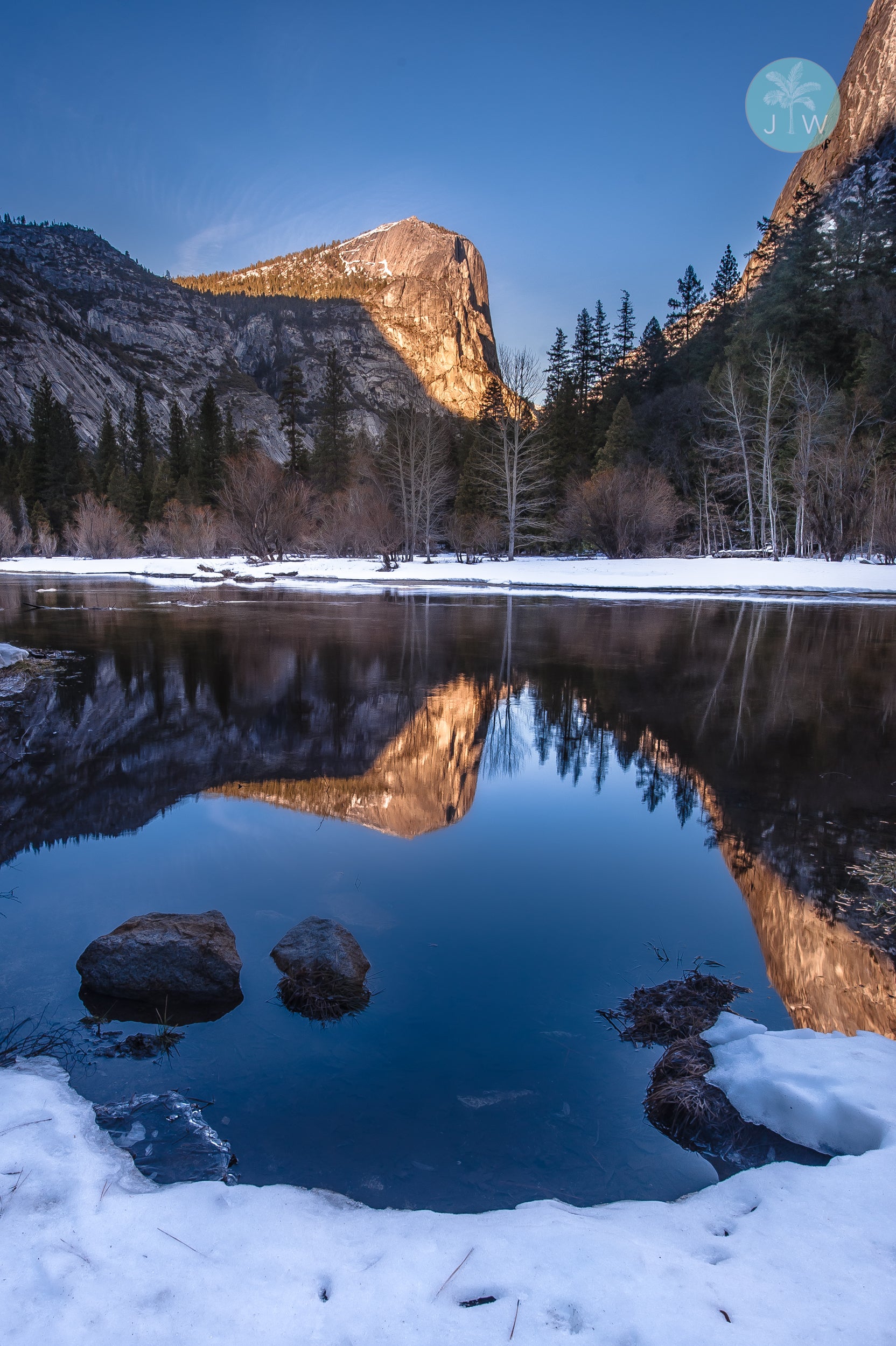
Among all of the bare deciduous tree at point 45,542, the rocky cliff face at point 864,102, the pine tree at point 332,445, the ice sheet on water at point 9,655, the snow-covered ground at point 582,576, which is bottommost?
the ice sheet on water at point 9,655

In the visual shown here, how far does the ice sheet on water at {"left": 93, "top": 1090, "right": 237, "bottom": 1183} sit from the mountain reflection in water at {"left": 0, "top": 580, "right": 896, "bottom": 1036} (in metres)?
2.76

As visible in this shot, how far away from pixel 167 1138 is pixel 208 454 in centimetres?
6947

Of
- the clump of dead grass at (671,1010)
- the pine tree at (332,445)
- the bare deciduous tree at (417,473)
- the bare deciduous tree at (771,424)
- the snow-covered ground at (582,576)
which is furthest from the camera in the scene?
the pine tree at (332,445)

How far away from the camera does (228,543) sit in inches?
2036

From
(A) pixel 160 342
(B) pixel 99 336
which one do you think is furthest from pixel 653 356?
(A) pixel 160 342

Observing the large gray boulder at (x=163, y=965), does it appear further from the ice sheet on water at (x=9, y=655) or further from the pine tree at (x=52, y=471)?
the pine tree at (x=52, y=471)

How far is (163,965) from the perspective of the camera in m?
3.90

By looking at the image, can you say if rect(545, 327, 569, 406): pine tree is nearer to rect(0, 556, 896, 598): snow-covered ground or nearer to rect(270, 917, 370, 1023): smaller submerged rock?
rect(0, 556, 896, 598): snow-covered ground

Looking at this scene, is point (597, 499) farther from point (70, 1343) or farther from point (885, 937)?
point (70, 1343)

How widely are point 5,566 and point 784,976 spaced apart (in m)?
55.2

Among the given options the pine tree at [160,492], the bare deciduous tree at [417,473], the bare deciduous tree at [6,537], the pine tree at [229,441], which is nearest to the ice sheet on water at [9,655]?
the bare deciduous tree at [417,473]

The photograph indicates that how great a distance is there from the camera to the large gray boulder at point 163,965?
384cm

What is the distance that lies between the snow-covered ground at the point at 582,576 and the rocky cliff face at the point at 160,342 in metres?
90.8

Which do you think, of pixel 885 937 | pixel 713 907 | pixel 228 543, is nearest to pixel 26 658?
pixel 713 907
